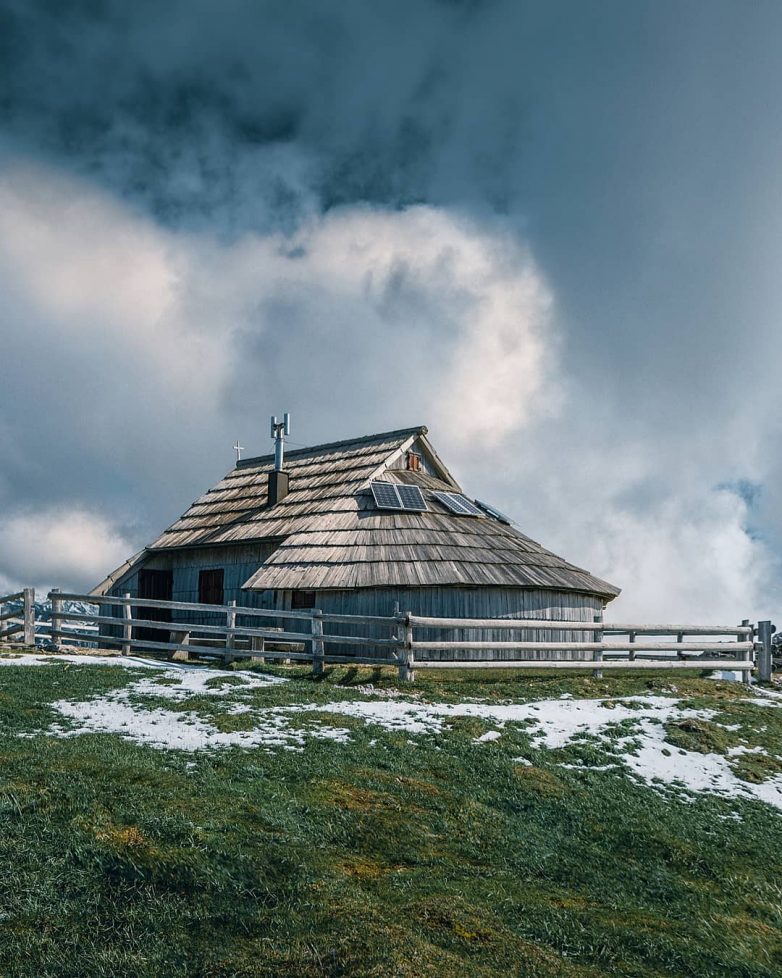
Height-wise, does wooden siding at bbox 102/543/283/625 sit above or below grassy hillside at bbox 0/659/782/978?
above

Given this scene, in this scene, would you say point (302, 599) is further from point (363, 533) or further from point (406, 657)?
point (406, 657)

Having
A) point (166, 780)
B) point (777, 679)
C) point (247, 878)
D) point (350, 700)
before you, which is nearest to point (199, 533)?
point (350, 700)

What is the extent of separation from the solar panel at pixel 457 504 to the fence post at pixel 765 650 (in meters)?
9.88

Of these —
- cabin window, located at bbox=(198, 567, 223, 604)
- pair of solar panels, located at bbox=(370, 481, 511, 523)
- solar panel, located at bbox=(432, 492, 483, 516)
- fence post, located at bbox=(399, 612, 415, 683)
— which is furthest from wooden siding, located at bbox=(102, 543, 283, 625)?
fence post, located at bbox=(399, 612, 415, 683)

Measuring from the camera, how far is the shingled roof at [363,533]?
2334 centimetres

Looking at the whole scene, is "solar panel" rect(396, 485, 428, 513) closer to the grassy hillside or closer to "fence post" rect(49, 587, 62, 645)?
"fence post" rect(49, 587, 62, 645)

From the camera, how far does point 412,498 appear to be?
27.4 metres

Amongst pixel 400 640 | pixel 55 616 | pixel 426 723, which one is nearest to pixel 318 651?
pixel 400 640

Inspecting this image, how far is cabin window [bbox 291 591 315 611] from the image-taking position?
82.5 feet

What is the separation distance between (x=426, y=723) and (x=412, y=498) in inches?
581

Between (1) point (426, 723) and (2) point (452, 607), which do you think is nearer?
(1) point (426, 723)

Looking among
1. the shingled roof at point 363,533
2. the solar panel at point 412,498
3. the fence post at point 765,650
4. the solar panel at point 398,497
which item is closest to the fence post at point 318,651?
the shingled roof at point 363,533

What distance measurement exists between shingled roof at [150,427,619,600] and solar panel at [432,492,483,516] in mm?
251

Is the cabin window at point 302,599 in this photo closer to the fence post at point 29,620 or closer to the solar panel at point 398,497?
the solar panel at point 398,497
